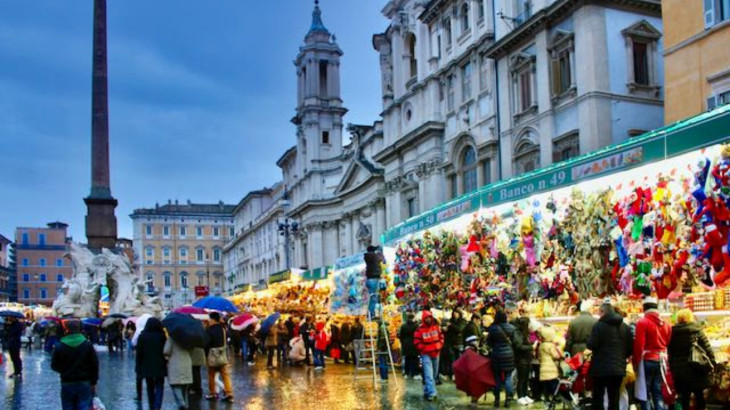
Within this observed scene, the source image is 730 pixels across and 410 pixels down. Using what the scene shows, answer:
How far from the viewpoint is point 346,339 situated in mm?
25703

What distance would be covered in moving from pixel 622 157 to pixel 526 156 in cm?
1562

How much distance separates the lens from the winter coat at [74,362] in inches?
411

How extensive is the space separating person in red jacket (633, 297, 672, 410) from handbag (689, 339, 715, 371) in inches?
14.8

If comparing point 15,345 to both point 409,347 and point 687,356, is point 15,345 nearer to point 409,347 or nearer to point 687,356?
point 409,347

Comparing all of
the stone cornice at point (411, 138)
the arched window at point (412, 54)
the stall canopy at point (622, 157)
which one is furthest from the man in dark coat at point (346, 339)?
the arched window at point (412, 54)

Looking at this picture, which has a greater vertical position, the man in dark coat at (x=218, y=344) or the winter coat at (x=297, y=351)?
the man in dark coat at (x=218, y=344)

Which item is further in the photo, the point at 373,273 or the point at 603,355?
the point at 373,273

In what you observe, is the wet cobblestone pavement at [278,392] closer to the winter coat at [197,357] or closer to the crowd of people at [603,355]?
the winter coat at [197,357]

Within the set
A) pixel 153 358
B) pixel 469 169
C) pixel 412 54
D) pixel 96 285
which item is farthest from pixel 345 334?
pixel 412 54

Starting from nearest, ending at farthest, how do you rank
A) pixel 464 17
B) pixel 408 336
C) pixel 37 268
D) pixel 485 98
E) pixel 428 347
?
pixel 428 347 < pixel 408 336 < pixel 485 98 < pixel 464 17 < pixel 37 268

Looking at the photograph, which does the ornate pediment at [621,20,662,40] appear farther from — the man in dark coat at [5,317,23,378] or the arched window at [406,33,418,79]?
the man in dark coat at [5,317,23,378]

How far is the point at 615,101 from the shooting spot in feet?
82.3

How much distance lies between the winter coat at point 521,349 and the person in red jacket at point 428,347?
5.46 ft

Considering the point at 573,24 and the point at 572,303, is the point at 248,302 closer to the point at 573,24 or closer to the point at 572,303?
the point at 573,24
